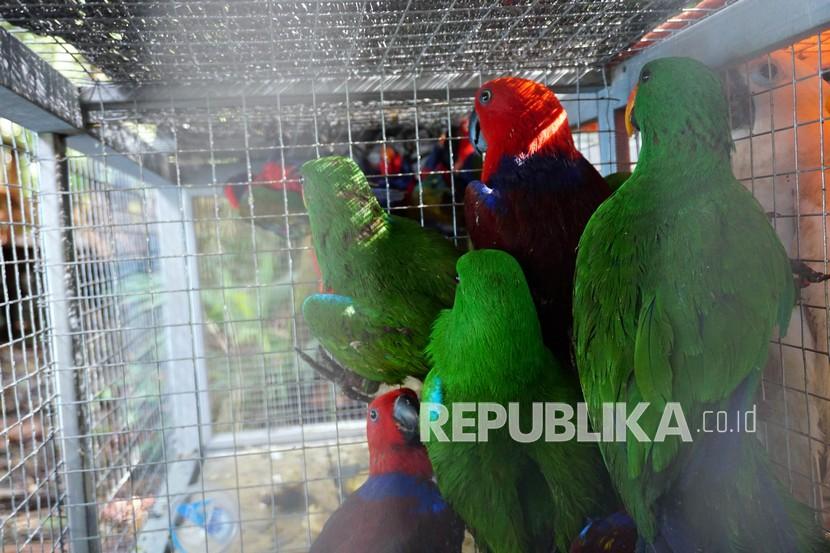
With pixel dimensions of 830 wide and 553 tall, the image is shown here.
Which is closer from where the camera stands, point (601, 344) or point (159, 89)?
point (601, 344)

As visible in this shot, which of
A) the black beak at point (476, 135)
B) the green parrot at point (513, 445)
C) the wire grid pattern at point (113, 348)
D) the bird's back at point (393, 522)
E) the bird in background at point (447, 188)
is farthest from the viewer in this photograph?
the bird in background at point (447, 188)

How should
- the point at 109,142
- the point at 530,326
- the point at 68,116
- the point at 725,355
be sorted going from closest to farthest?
1. the point at 725,355
2. the point at 530,326
3. the point at 68,116
4. the point at 109,142

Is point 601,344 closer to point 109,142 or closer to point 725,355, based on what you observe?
point 725,355

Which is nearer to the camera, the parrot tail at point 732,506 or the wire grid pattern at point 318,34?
the parrot tail at point 732,506

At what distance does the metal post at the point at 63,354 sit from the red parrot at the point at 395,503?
352mm

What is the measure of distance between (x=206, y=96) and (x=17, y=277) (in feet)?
1.18

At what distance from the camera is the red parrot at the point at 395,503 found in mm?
706

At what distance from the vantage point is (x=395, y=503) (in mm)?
789

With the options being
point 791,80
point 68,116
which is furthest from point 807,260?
point 68,116

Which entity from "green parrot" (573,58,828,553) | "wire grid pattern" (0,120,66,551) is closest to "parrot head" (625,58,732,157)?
"green parrot" (573,58,828,553)

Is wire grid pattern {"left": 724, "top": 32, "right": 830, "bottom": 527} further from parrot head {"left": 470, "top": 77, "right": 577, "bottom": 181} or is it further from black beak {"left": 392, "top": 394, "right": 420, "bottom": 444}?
black beak {"left": 392, "top": 394, "right": 420, "bottom": 444}

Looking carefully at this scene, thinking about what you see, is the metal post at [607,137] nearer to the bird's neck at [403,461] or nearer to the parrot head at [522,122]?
the parrot head at [522,122]

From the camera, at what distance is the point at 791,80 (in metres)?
0.62

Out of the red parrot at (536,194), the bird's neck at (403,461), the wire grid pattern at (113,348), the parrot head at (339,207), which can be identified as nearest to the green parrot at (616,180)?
the red parrot at (536,194)
